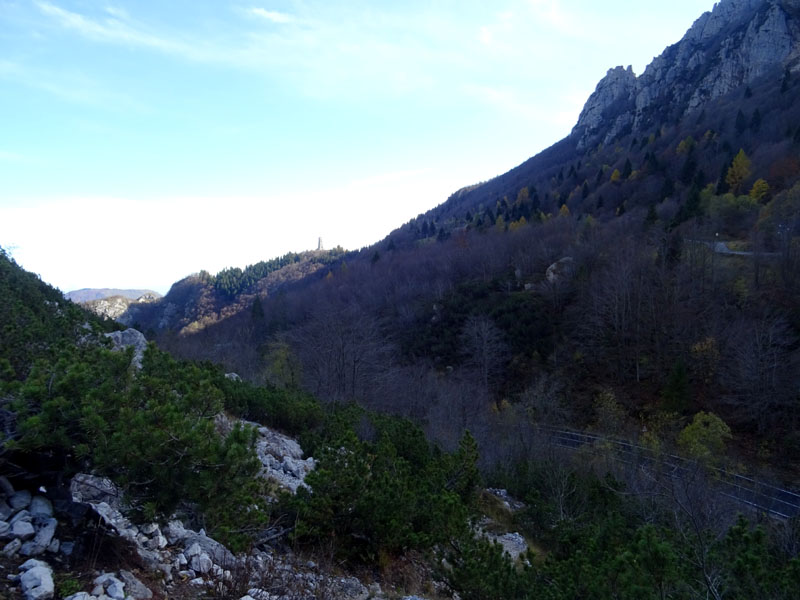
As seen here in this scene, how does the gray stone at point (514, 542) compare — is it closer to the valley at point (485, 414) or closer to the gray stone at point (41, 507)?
the valley at point (485, 414)

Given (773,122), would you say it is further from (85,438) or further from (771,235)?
(85,438)

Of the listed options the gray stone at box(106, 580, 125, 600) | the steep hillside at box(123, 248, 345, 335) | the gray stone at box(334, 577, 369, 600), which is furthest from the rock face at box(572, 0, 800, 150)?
the gray stone at box(106, 580, 125, 600)

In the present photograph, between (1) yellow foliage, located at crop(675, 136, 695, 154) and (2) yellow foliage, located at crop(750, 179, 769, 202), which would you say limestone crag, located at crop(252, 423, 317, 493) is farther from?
(1) yellow foliage, located at crop(675, 136, 695, 154)

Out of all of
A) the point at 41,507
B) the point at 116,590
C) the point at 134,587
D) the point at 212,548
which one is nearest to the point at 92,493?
the point at 41,507

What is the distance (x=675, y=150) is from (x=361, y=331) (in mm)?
56510

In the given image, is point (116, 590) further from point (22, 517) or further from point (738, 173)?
point (738, 173)

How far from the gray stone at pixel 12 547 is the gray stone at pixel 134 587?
0.79 m

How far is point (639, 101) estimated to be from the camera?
9138 cm

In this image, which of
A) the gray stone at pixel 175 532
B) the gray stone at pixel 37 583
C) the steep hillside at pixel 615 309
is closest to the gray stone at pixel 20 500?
the gray stone at pixel 37 583

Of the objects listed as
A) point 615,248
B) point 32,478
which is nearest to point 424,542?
point 32,478

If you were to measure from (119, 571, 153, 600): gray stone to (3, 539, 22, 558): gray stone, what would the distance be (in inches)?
31.1

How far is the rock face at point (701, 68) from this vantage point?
71.2 m

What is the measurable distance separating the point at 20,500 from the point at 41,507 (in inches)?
7.8

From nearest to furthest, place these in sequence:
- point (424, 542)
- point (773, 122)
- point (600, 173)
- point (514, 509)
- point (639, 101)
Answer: point (424, 542), point (514, 509), point (773, 122), point (600, 173), point (639, 101)
